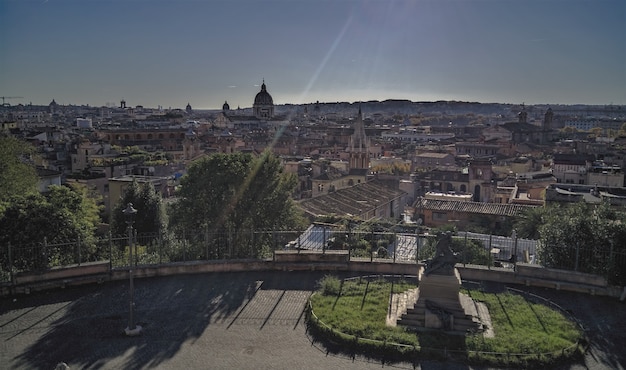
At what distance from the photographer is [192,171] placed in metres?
20.9

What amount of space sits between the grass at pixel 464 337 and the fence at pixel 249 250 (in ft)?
5.83

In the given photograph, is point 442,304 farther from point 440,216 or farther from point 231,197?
point 440,216

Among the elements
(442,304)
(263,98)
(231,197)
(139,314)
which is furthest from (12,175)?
(263,98)

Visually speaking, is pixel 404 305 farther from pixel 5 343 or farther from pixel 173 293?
pixel 5 343

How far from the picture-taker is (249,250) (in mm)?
18016

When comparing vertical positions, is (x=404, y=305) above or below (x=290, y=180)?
below

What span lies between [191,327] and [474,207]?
78.0 ft

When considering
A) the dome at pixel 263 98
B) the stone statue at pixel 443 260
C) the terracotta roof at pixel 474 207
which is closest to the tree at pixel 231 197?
the stone statue at pixel 443 260

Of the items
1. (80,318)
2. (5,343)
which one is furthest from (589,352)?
(5,343)

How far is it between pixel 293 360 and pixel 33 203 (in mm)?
9908

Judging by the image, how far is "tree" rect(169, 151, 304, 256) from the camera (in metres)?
20.0

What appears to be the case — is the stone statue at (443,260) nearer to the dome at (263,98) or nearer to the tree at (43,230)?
the tree at (43,230)

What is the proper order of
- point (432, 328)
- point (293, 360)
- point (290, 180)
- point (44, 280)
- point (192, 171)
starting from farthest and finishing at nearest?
point (290, 180)
point (192, 171)
point (44, 280)
point (432, 328)
point (293, 360)

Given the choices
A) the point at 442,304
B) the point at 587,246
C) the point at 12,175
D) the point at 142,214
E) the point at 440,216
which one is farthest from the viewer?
the point at 440,216
